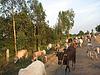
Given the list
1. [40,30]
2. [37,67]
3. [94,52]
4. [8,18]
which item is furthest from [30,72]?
[40,30]

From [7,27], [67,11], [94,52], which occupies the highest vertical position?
[67,11]

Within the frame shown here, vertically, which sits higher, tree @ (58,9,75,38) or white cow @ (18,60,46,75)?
tree @ (58,9,75,38)

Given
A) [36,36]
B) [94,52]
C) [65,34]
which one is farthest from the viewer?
[65,34]

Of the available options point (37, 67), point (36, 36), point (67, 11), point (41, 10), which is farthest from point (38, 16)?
point (37, 67)

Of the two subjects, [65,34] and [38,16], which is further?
[65,34]

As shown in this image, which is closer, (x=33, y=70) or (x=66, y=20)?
(x=33, y=70)

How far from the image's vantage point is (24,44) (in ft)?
136

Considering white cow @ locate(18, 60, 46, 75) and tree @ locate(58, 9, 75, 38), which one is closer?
white cow @ locate(18, 60, 46, 75)

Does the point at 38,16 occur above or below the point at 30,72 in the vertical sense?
above

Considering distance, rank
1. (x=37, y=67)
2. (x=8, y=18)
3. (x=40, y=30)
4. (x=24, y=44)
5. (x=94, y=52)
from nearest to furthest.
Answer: (x=37, y=67) < (x=94, y=52) < (x=8, y=18) < (x=24, y=44) < (x=40, y=30)

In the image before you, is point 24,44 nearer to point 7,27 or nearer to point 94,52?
point 7,27

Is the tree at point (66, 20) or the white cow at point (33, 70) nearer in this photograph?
the white cow at point (33, 70)

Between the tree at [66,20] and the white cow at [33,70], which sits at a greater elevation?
the tree at [66,20]

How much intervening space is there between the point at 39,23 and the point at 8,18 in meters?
15.7
